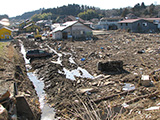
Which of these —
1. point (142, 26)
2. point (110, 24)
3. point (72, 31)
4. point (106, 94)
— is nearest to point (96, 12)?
point (110, 24)

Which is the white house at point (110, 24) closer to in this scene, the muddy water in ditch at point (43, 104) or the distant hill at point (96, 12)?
the distant hill at point (96, 12)

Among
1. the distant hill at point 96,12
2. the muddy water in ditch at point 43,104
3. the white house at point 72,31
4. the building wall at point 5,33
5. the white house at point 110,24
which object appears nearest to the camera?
the muddy water in ditch at point 43,104

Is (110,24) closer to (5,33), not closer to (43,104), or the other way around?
(5,33)

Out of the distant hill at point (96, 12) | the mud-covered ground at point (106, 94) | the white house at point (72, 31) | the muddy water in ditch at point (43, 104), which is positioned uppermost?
the distant hill at point (96, 12)

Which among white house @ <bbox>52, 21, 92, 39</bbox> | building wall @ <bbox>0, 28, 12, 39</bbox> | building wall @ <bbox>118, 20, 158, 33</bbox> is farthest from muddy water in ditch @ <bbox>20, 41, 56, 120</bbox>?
building wall @ <bbox>118, 20, 158, 33</bbox>

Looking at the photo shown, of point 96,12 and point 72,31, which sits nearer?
point 72,31

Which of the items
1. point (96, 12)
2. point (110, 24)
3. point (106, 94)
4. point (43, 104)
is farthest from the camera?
point (96, 12)

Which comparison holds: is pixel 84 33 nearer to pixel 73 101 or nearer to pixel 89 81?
pixel 89 81

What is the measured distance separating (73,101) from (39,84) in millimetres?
4986

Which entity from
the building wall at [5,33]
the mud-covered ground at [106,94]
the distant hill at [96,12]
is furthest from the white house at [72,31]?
the distant hill at [96,12]

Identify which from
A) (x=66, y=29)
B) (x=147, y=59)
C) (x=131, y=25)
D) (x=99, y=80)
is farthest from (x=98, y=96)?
(x=131, y=25)

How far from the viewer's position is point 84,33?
3772 cm

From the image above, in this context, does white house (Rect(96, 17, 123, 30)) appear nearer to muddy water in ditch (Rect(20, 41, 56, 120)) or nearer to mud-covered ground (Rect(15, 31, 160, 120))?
mud-covered ground (Rect(15, 31, 160, 120))

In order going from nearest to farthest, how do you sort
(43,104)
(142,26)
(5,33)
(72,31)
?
(43,104)
(72,31)
(5,33)
(142,26)
